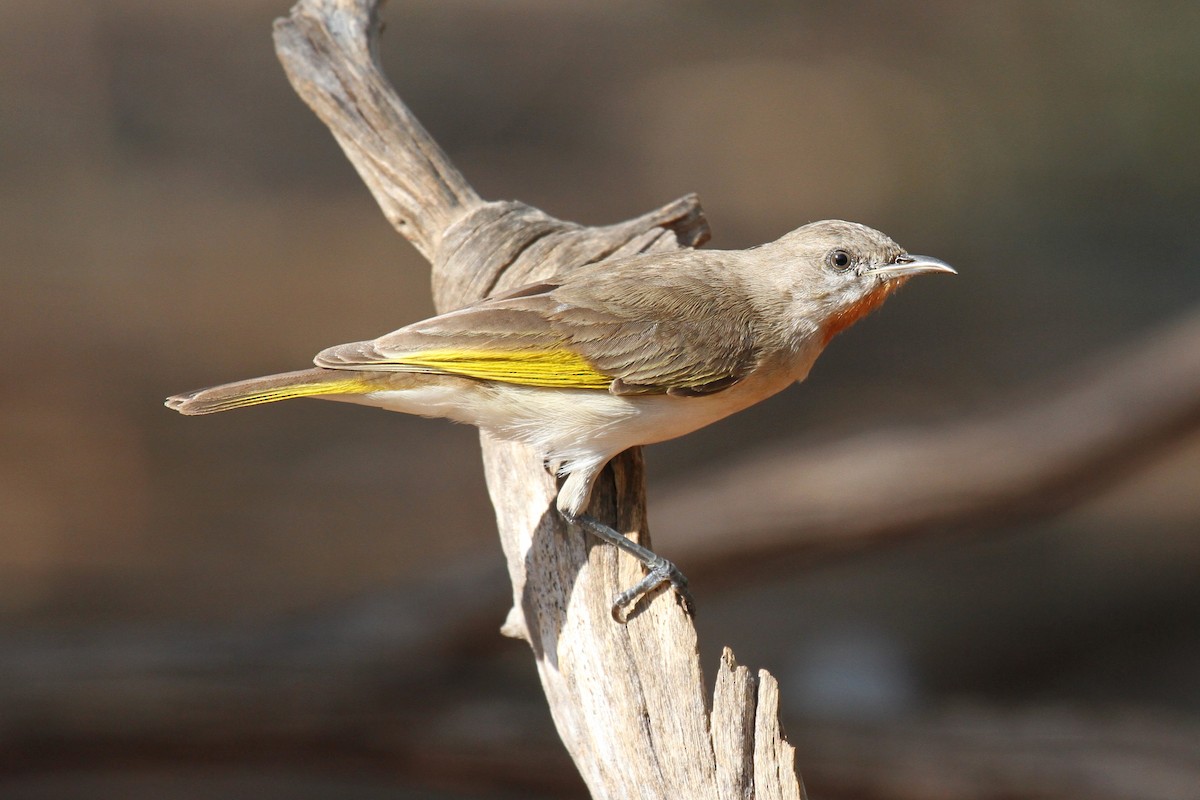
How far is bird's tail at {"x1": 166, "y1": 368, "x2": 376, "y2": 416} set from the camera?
3500 millimetres

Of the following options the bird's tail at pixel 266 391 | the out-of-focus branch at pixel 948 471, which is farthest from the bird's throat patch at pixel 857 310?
the out-of-focus branch at pixel 948 471

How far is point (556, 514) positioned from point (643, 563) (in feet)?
1.11

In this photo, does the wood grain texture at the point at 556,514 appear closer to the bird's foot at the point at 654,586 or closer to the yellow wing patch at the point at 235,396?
the bird's foot at the point at 654,586

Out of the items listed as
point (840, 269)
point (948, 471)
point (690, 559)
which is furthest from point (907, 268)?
point (690, 559)

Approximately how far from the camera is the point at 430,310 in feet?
31.6

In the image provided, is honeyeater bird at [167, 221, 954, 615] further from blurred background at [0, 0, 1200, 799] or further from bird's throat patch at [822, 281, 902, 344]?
blurred background at [0, 0, 1200, 799]

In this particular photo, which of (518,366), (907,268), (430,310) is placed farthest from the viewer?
(430,310)

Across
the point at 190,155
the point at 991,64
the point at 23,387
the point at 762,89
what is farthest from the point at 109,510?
the point at 991,64

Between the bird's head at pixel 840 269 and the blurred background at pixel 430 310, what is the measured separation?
246 cm

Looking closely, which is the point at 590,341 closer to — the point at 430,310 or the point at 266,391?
the point at 266,391

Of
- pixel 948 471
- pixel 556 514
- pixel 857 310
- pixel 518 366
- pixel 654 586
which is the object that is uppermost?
pixel 948 471

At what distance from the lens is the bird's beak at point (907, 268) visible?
4.02 m

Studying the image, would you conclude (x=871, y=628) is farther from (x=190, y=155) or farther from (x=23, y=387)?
(x=190, y=155)

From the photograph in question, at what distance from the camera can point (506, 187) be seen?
36.2 ft
